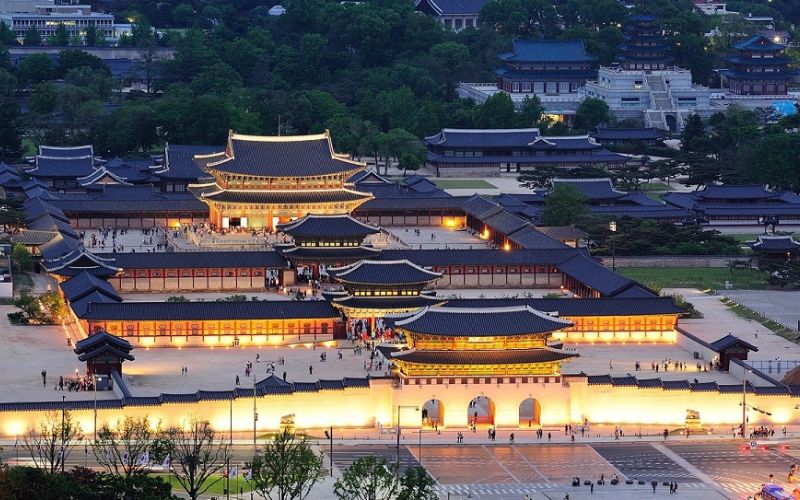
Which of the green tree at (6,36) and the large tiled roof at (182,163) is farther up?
the green tree at (6,36)

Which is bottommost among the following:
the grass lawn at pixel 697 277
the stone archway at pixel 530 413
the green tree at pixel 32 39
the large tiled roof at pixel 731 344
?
the stone archway at pixel 530 413

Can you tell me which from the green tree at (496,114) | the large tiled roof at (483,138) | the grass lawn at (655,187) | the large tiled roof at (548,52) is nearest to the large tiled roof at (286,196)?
the grass lawn at (655,187)

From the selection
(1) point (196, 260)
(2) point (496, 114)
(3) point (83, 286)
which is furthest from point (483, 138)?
(3) point (83, 286)

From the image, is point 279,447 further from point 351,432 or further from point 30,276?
point 30,276

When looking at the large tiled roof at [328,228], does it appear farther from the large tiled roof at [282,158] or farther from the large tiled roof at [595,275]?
the large tiled roof at [595,275]

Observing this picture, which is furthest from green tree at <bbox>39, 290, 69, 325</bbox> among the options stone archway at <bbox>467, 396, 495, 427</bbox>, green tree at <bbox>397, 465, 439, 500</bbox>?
green tree at <bbox>397, 465, 439, 500</bbox>

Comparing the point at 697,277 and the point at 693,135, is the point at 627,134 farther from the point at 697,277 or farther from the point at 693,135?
the point at 697,277
